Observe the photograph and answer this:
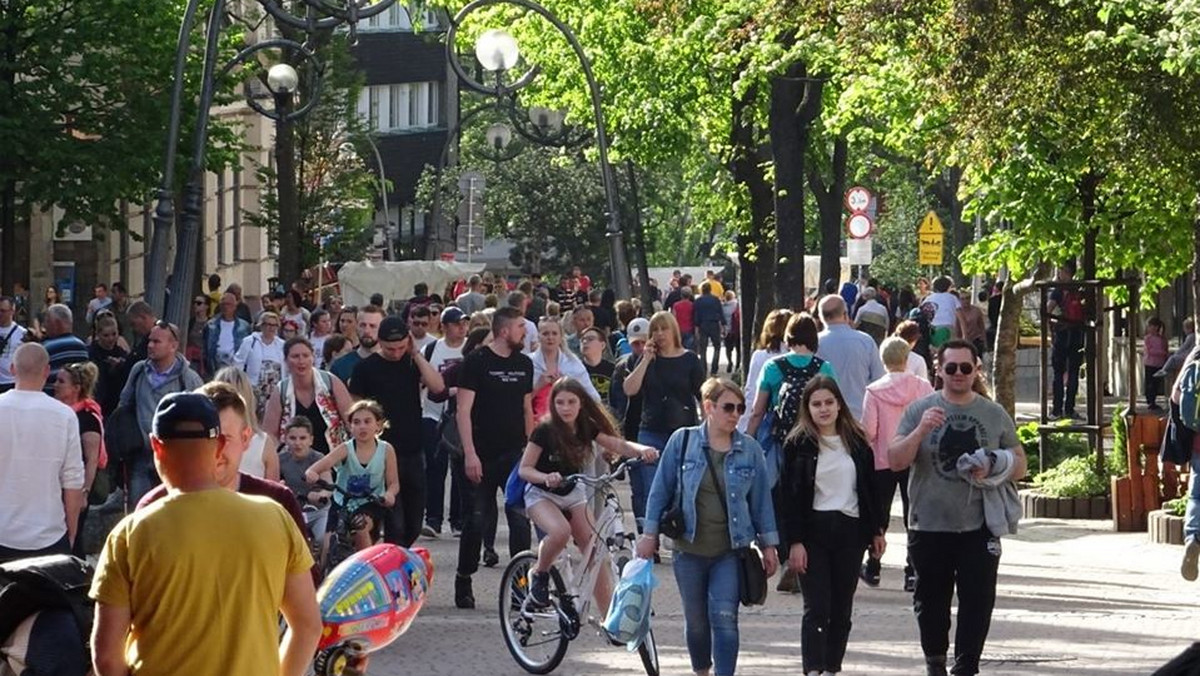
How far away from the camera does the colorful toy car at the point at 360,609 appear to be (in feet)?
22.6

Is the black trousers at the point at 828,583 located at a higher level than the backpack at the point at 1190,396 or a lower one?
lower

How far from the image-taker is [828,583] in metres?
11.4

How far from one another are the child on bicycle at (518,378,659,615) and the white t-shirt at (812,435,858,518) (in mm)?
1421

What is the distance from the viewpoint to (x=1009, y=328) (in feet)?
84.7

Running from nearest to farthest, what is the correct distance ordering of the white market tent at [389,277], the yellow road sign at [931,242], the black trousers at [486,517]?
the black trousers at [486,517] → the yellow road sign at [931,242] → the white market tent at [389,277]

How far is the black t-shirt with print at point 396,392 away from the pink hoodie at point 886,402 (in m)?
2.61

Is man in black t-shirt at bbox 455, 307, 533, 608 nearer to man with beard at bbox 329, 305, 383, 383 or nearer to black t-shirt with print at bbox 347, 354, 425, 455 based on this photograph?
black t-shirt with print at bbox 347, 354, 425, 455

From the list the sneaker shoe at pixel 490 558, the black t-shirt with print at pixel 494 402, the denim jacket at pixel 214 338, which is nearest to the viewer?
the black t-shirt with print at pixel 494 402

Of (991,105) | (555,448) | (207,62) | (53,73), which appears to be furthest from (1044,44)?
(53,73)

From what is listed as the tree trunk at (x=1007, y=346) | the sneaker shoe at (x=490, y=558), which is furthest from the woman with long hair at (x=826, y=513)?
the tree trunk at (x=1007, y=346)

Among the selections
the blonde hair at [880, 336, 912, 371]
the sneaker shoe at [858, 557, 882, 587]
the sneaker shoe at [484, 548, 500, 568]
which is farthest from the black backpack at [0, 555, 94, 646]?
the sneaker shoe at [484, 548, 500, 568]

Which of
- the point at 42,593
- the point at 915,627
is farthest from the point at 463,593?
the point at 42,593

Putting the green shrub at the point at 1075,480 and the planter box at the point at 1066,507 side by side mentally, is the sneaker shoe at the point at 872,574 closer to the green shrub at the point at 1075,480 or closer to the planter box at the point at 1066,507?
the planter box at the point at 1066,507

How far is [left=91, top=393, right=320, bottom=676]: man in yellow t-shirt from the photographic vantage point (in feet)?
19.3
